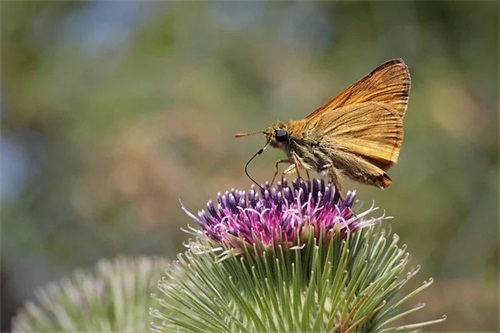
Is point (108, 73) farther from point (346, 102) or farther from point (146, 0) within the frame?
point (346, 102)

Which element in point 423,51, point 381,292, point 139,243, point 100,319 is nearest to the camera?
point 381,292

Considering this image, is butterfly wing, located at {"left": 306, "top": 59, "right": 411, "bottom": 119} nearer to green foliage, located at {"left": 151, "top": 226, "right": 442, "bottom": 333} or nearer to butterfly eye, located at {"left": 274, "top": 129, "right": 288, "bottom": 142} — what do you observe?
butterfly eye, located at {"left": 274, "top": 129, "right": 288, "bottom": 142}

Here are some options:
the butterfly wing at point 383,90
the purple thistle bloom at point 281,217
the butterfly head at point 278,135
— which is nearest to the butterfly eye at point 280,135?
the butterfly head at point 278,135

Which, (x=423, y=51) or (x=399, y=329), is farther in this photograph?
(x=423, y=51)

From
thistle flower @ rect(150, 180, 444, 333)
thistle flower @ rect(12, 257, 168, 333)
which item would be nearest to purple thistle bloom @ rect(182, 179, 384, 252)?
thistle flower @ rect(150, 180, 444, 333)

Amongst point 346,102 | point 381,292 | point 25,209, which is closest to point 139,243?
point 25,209

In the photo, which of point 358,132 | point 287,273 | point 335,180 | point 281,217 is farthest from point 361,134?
point 287,273

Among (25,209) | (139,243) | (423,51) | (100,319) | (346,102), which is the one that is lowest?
(100,319)

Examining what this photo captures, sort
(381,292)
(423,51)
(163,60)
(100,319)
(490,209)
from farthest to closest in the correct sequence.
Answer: (163,60) < (423,51) < (490,209) < (100,319) < (381,292)

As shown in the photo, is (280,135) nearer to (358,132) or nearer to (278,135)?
(278,135)
